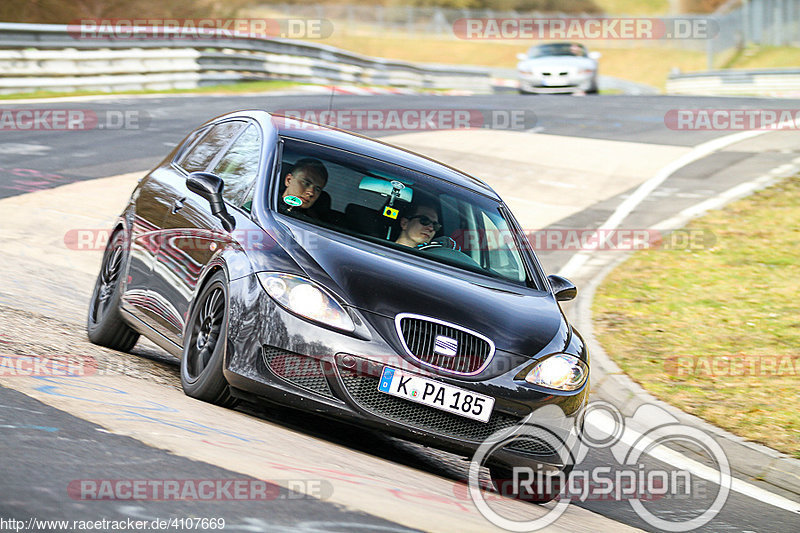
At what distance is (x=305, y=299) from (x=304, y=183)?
126 centimetres

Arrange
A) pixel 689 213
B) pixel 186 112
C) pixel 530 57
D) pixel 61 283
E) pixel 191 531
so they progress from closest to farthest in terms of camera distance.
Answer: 1. pixel 191 531
2. pixel 61 283
3. pixel 689 213
4. pixel 186 112
5. pixel 530 57

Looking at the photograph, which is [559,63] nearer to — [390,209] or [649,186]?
→ [649,186]

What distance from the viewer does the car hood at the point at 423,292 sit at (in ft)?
18.3

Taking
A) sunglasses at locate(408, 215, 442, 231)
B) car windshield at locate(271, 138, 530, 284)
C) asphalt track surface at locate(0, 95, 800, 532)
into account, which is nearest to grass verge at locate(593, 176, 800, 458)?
asphalt track surface at locate(0, 95, 800, 532)

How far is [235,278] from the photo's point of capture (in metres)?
5.73

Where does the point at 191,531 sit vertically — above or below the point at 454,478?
above

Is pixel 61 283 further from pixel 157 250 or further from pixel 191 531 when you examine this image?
pixel 191 531

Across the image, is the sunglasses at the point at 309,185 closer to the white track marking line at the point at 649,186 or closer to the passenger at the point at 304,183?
the passenger at the point at 304,183

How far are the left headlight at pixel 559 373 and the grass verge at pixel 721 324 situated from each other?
7.04 ft

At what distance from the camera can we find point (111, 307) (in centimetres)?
746

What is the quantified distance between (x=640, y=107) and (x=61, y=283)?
19.7m

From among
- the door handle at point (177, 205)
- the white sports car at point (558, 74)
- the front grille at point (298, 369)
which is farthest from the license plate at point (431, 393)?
the white sports car at point (558, 74)

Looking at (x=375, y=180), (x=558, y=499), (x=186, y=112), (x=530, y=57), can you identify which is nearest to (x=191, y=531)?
(x=558, y=499)

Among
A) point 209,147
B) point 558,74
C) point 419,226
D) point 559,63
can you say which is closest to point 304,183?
point 419,226
